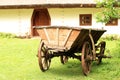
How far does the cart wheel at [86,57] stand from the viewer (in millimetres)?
12198

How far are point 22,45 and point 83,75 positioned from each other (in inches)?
359

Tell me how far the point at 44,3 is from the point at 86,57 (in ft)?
45.0

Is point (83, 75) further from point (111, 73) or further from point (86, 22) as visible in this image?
point (86, 22)

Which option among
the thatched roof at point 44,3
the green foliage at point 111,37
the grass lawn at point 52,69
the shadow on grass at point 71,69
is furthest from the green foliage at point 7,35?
the shadow on grass at point 71,69

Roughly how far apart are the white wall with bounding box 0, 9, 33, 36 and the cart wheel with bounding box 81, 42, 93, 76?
14.5 meters

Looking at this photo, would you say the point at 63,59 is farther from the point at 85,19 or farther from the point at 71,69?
the point at 85,19

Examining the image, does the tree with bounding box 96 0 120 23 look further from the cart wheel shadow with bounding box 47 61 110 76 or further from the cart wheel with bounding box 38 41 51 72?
the cart wheel with bounding box 38 41 51 72

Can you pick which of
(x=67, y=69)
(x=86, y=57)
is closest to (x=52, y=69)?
(x=67, y=69)

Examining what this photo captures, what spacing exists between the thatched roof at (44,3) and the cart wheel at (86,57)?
1188 cm

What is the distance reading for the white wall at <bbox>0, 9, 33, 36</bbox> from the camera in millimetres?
26875

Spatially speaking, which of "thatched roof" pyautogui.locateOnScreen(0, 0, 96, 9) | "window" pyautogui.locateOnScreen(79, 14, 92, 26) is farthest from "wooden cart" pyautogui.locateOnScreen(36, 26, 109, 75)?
"window" pyautogui.locateOnScreen(79, 14, 92, 26)

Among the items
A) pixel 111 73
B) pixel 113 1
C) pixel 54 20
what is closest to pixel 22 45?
pixel 54 20

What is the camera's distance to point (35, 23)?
89.1ft

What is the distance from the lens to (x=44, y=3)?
2573 cm
